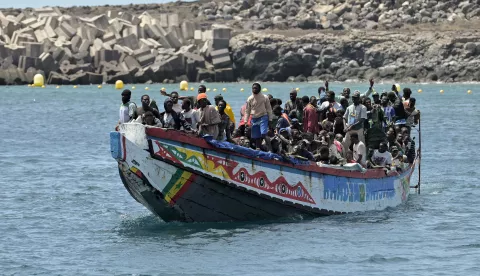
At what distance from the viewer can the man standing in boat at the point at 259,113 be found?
2116cm

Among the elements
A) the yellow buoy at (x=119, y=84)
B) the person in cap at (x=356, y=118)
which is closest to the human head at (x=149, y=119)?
the person in cap at (x=356, y=118)

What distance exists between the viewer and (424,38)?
373ft

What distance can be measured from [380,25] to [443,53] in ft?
54.1

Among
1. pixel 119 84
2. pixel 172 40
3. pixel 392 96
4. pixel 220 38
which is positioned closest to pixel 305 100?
pixel 392 96

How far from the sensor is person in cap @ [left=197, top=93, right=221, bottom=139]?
20.0 m

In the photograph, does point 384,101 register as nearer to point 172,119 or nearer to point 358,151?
point 358,151

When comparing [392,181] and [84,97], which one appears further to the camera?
[84,97]

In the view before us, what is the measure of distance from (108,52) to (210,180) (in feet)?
280

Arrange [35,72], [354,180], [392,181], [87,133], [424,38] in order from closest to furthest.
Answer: [354,180], [392,181], [87,133], [35,72], [424,38]

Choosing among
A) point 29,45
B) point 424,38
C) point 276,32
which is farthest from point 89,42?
point 424,38

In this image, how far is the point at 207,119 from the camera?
20172mm

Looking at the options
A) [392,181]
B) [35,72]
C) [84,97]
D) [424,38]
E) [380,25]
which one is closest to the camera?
[392,181]

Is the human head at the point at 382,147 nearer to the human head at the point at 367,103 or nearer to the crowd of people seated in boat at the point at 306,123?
the crowd of people seated in boat at the point at 306,123

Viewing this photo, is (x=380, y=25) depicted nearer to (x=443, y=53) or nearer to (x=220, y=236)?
(x=443, y=53)
